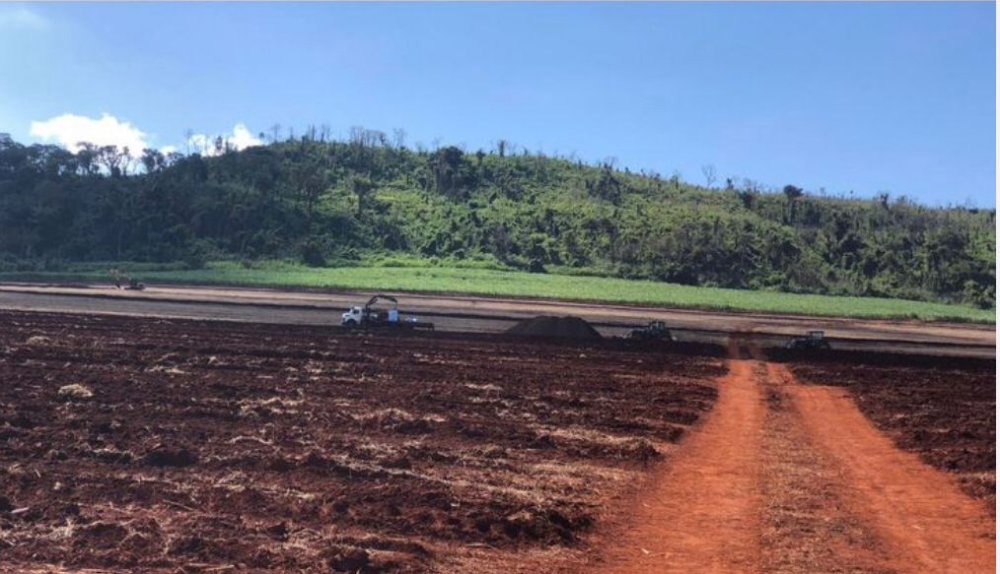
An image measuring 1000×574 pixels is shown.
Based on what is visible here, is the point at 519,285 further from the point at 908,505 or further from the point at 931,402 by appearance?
the point at 908,505

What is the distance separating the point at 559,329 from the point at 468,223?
2455 inches

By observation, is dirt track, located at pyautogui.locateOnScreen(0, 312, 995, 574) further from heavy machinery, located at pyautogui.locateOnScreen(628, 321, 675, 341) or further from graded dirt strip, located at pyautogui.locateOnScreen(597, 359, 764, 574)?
heavy machinery, located at pyautogui.locateOnScreen(628, 321, 675, 341)

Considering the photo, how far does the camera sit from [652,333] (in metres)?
36.3

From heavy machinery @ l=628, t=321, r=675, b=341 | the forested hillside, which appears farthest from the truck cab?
the forested hillside

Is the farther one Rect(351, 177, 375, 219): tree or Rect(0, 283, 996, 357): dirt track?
Rect(351, 177, 375, 219): tree

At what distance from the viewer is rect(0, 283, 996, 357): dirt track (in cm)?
4344

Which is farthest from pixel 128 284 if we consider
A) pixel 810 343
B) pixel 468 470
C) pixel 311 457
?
pixel 468 470

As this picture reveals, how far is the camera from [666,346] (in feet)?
114

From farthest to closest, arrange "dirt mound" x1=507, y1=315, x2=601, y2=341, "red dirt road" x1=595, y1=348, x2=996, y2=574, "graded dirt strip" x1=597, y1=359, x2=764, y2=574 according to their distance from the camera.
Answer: "dirt mound" x1=507, y1=315, x2=601, y2=341 → "red dirt road" x1=595, y1=348, x2=996, y2=574 → "graded dirt strip" x1=597, y1=359, x2=764, y2=574

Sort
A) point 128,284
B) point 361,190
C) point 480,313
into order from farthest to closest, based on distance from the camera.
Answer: point 361,190, point 128,284, point 480,313

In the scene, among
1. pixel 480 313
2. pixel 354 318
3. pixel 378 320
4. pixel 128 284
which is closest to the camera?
pixel 378 320

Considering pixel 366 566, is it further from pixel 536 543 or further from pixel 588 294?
pixel 588 294

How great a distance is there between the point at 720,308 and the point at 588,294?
1121 cm

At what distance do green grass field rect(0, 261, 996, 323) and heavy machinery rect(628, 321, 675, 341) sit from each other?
26940 millimetres
